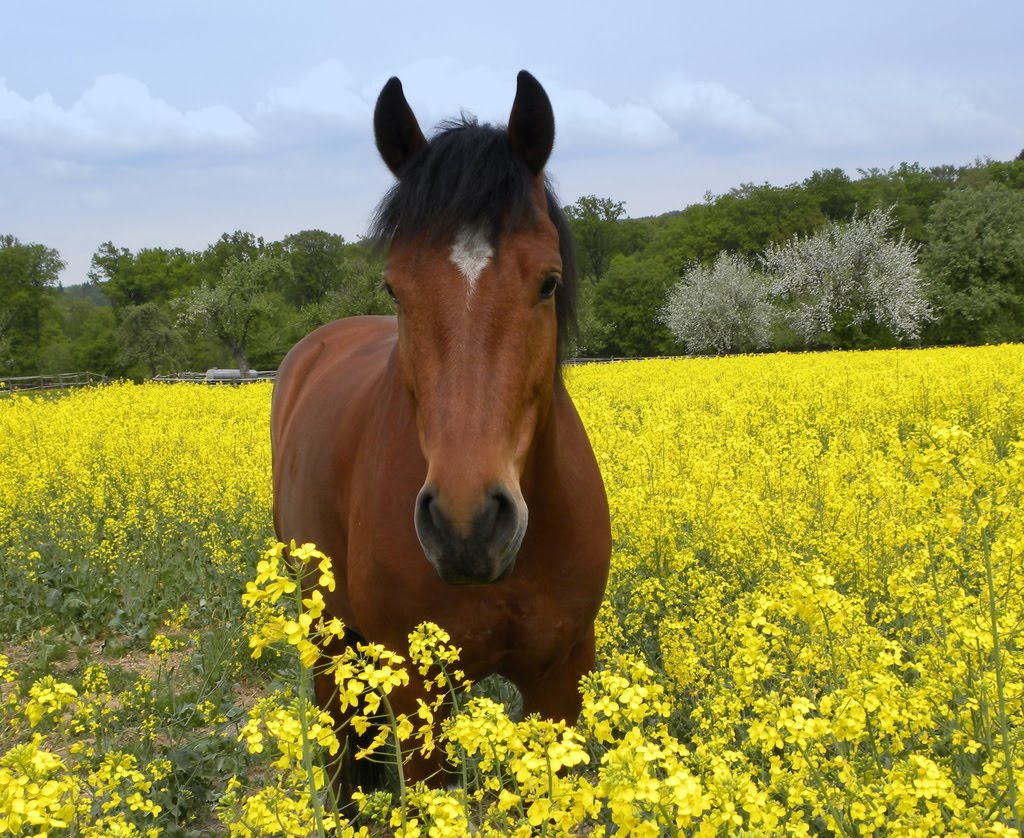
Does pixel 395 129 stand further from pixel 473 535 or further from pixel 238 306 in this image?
pixel 238 306

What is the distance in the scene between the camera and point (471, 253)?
79.9 inches

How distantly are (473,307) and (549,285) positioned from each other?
0.30 meters

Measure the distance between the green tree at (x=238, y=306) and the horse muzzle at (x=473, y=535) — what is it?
42975 millimetres

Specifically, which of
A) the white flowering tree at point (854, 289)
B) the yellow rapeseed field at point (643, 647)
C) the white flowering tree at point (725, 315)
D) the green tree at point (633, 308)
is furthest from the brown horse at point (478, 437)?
the green tree at point (633, 308)

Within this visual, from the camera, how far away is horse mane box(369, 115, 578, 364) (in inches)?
81.6

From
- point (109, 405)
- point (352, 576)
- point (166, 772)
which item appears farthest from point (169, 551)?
point (109, 405)

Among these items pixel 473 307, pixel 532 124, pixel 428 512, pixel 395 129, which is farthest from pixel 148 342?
pixel 428 512

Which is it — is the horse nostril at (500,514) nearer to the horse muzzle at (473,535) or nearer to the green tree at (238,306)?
the horse muzzle at (473,535)

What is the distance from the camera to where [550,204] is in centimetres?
246

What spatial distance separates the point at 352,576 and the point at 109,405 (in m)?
14.1

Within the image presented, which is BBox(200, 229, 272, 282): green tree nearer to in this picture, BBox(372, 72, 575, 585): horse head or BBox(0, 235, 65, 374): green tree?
BBox(0, 235, 65, 374): green tree

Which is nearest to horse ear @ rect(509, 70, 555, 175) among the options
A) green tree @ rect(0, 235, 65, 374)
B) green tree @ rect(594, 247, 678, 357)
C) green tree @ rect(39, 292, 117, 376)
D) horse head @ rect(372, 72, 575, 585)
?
horse head @ rect(372, 72, 575, 585)

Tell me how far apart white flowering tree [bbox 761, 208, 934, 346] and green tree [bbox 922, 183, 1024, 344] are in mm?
1721

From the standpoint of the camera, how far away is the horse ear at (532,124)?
225 centimetres
